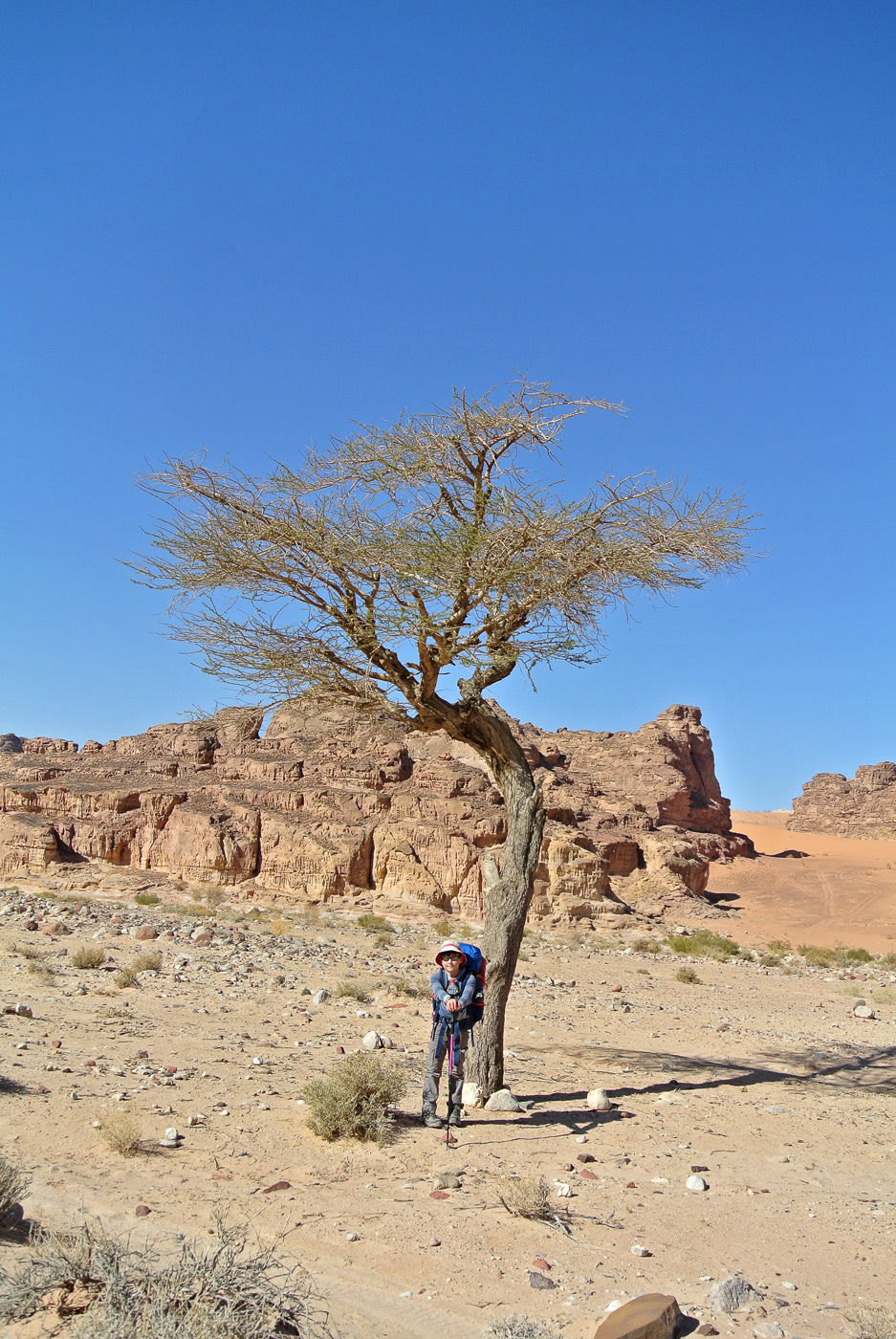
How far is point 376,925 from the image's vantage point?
24.2 meters

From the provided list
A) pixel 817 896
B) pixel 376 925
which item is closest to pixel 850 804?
pixel 817 896

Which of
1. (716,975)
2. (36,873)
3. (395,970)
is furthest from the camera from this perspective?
(36,873)

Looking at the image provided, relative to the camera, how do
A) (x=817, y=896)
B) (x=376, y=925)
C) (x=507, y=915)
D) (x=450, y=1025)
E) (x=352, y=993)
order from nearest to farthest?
(x=450, y=1025), (x=507, y=915), (x=352, y=993), (x=376, y=925), (x=817, y=896)

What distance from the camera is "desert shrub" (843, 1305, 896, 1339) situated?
141 inches

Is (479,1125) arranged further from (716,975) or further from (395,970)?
(716,975)

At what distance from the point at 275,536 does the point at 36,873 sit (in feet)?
86.8

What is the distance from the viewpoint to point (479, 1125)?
6742mm

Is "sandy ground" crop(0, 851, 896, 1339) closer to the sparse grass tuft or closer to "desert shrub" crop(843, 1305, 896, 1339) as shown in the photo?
"desert shrub" crop(843, 1305, 896, 1339)

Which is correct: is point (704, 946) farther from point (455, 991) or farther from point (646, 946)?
point (455, 991)

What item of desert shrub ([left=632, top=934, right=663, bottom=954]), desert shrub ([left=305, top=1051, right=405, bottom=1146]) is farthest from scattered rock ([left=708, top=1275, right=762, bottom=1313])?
desert shrub ([left=632, top=934, right=663, bottom=954])

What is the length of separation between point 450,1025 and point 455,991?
0.24 m

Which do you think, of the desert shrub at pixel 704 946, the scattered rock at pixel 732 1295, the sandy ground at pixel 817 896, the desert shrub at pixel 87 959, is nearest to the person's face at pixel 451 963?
the scattered rock at pixel 732 1295

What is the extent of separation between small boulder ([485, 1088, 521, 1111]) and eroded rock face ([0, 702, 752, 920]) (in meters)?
18.9

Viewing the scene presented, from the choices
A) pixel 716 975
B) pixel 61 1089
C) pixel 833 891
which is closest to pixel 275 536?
pixel 61 1089
